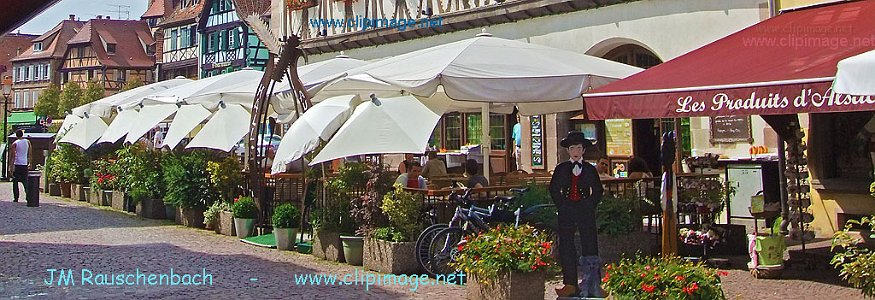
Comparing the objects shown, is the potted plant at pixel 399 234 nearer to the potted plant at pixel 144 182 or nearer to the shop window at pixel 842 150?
the shop window at pixel 842 150

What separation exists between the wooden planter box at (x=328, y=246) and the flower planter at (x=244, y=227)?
2272 millimetres

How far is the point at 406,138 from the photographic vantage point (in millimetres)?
10258

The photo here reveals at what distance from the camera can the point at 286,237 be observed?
11836 millimetres

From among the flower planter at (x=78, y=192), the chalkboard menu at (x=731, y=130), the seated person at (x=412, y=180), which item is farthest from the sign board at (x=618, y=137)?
the flower planter at (x=78, y=192)

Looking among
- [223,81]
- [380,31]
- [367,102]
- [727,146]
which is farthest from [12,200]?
[727,146]

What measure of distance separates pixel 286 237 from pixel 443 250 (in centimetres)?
326

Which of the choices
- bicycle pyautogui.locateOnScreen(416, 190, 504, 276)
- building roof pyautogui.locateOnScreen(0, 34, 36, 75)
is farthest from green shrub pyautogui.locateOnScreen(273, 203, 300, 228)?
building roof pyautogui.locateOnScreen(0, 34, 36, 75)

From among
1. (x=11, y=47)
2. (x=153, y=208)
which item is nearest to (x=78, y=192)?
(x=153, y=208)

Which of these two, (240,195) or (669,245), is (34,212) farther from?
(669,245)

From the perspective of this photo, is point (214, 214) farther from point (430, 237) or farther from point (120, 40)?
point (120, 40)

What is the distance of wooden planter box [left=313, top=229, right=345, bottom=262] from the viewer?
10.7 meters

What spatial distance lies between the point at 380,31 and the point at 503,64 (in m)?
12.0

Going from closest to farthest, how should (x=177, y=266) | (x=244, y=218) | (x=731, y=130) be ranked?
(x=177, y=266)
(x=244, y=218)
(x=731, y=130)

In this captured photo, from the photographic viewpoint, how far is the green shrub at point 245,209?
1309cm
